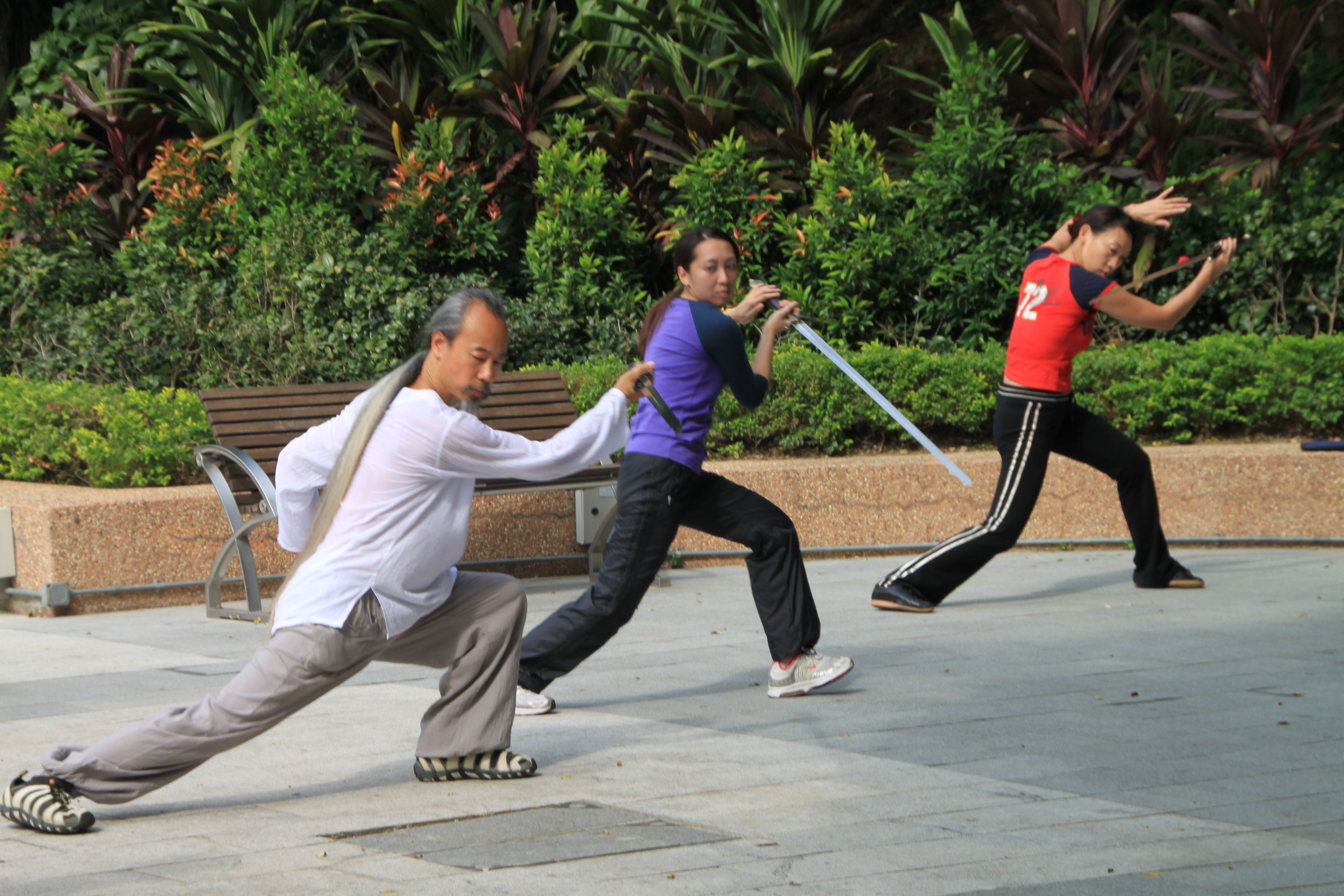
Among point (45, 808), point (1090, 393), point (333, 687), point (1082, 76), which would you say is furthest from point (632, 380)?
point (1082, 76)

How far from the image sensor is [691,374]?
5559 millimetres

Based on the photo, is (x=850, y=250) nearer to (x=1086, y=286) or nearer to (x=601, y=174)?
(x=601, y=174)

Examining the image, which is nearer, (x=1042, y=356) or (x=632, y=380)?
(x=632, y=380)

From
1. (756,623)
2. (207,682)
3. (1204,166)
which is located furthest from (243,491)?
(1204,166)

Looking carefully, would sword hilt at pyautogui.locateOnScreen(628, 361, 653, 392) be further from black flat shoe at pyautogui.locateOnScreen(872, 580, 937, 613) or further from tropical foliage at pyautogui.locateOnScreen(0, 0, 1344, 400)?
Answer: tropical foliage at pyautogui.locateOnScreen(0, 0, 1344, 400)

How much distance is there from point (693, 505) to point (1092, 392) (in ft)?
17.1

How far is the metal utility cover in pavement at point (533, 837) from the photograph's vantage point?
3.73 metres

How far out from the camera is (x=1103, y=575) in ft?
28.2

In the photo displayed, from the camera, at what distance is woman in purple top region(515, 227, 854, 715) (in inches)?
215

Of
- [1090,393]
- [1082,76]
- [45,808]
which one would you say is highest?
[1082,76]

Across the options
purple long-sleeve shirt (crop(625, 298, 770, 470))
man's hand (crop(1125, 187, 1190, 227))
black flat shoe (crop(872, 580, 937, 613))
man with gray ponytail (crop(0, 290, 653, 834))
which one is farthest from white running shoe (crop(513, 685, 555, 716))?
man's hand (crop(1125, 187, 1190, 227))

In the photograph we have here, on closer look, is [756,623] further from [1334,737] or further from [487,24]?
[487,24]

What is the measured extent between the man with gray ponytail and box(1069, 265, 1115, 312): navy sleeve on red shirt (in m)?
3.53

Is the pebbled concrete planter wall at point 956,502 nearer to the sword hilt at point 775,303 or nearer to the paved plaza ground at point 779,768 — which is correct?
the paved plaza ground at point 779,768
